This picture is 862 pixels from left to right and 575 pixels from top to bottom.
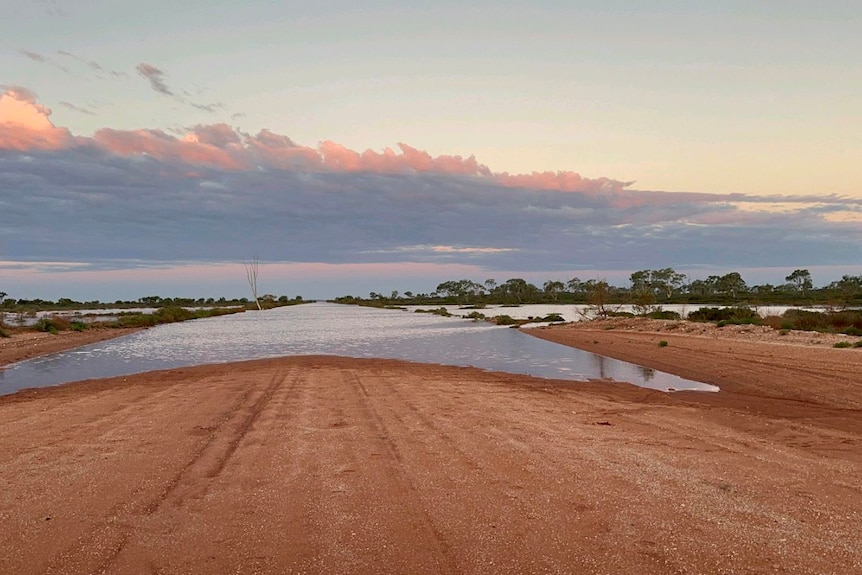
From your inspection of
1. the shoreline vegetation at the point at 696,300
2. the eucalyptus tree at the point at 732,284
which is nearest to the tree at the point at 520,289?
the shoreline vegetation at the point at 696,300

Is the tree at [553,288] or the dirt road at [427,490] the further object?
the tree at [553,288]

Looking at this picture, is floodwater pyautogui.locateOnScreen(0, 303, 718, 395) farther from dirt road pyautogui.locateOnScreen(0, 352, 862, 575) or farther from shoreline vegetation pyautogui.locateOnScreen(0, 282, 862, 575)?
dirt road pyautogui.locateOnScreen(0, 352, 862, 575)

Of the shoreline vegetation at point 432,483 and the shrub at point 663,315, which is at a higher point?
the shrub at point 663,315

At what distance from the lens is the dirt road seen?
15.4ft

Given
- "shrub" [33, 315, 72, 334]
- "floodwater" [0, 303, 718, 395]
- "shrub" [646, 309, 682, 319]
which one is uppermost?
"shrub" [33, 315, 72, 334]

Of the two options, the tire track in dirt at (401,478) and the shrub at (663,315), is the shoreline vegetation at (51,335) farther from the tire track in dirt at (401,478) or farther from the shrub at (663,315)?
the shrub at (663,315)

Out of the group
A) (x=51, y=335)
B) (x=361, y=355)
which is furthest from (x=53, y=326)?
(x=361, y=355)

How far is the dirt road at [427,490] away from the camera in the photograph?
15.4ft

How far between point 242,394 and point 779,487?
11.3 meters

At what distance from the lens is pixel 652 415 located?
36.2 feet

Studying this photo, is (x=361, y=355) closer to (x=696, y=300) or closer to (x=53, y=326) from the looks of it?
(x=53, y=326)

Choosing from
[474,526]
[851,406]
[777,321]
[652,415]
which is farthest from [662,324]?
[474,526]

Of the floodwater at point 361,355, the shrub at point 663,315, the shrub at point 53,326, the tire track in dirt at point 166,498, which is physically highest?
the shrub at point 53,326

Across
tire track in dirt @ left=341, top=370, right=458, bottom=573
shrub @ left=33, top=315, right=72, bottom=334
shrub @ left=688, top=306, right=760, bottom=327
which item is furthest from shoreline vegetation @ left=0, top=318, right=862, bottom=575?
shrub @ left=33, top=315, right=72, bottom=334
